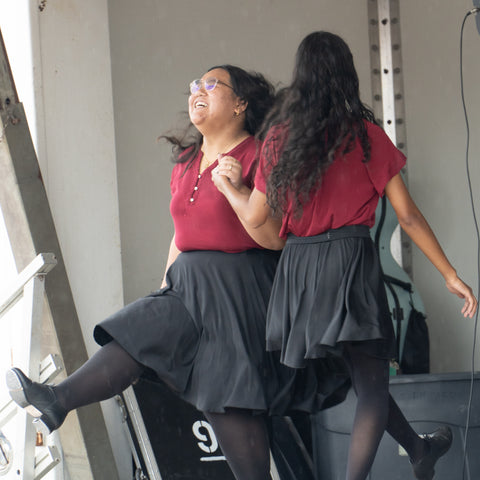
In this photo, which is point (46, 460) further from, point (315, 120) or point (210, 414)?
point (315, 120)

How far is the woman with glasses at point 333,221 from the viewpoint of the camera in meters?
2.53

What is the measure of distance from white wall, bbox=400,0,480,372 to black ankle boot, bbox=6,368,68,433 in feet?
9.35

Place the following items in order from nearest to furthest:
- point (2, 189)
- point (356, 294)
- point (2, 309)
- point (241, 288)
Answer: point (356, 294) < point (241, 288) < point (2, 309) < point (2, 189)

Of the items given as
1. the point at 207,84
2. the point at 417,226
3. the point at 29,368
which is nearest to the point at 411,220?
the point at 417,226

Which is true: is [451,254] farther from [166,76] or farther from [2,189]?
[2,189]

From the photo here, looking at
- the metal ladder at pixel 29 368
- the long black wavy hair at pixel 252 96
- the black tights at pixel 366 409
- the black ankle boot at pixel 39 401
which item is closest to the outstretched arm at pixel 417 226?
the black tights at pixel 366 409

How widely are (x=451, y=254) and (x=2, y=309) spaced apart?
103 inches

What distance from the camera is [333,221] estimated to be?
2.57m

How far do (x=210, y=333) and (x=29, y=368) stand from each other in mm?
792

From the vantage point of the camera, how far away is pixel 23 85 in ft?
12.6

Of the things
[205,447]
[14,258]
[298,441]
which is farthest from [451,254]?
[14,258]

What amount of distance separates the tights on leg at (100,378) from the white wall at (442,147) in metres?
2.56

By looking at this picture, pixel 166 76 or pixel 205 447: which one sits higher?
pixel 166 76

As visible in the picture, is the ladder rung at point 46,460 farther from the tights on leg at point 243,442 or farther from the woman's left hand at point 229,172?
the woman's left hand at point 229,172
